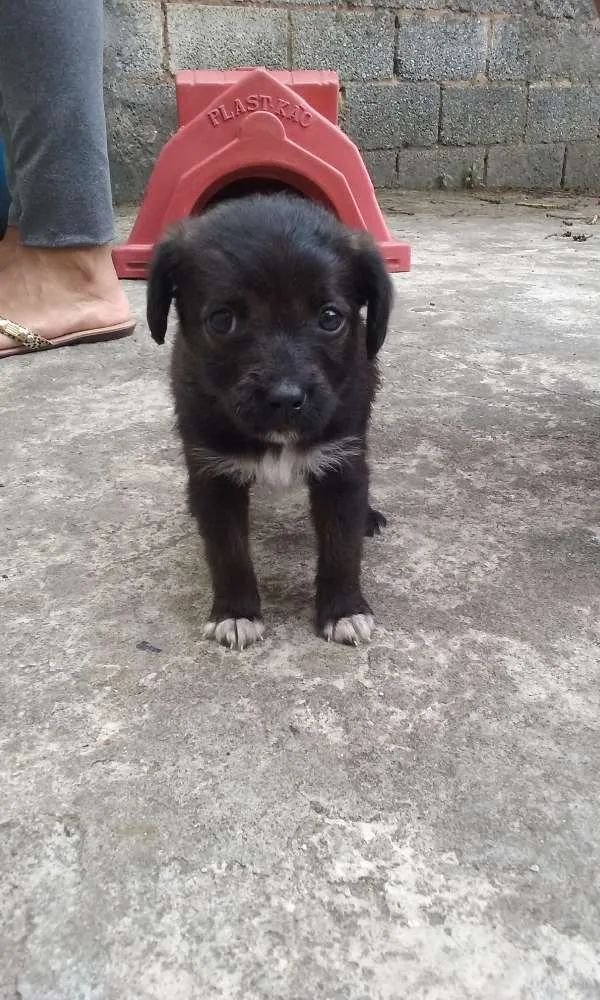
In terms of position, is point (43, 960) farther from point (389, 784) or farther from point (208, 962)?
point (389, 784)

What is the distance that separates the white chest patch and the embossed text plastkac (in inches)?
61.5

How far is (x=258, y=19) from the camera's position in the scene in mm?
7293

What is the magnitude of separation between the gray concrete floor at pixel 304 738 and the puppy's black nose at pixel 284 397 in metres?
0.56

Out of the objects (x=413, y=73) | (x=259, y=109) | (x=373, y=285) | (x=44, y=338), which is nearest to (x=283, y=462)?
(x=373, y=285)

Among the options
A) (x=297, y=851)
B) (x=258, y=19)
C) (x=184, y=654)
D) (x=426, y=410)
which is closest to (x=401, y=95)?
(x=258, y=19)

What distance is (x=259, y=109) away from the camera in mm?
2891

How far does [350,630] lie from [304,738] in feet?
1.15

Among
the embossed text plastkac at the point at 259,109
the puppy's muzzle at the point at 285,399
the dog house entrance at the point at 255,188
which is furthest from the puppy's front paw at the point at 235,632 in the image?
the embossed text plastkac at the point at 259,109

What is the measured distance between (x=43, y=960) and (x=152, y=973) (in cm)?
15

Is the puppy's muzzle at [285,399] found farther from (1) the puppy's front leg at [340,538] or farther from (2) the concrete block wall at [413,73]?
(2) the concrete block wall at [413,73]

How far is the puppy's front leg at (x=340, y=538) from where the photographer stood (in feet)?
6.26

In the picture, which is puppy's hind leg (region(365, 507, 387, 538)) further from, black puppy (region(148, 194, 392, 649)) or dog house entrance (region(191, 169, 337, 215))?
dog house entrance (region(191, 169, 337, 215))

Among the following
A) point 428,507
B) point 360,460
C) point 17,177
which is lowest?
point 428,507

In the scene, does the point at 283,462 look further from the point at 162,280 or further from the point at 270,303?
the point at 162,280
